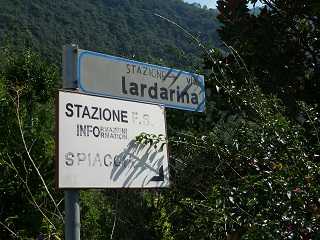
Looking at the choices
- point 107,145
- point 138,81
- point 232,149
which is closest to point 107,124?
point 107,145

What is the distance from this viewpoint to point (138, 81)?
253cm

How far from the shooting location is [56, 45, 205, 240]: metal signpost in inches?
79.8

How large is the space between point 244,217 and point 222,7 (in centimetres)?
267

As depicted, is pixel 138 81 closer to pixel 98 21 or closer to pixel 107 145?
pixel 107 145

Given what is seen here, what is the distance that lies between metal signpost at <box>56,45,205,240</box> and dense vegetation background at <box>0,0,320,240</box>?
20 centimetres

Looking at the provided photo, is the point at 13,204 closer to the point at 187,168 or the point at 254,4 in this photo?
the point at 254,4

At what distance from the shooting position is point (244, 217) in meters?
2.22

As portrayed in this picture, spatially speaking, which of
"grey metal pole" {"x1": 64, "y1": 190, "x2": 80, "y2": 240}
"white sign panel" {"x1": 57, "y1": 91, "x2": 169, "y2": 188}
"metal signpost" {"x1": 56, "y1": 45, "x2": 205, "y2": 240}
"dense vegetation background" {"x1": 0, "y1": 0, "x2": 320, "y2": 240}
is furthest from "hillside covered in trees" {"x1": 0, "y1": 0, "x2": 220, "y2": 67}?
"grey metal pole" {"x1": 64, "y1": 190, "x2": 80, "y2": 240}

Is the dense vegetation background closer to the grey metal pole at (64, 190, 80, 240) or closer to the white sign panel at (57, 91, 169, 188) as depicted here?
the white sign panel at (57, 91, 169, 188)

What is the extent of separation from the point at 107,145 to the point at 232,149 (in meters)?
0.66

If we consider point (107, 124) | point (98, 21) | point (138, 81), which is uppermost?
point (98, 21)

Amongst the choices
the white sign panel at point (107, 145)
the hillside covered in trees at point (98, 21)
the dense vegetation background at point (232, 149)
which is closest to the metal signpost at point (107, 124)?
the white sign panel at point (107, 145)

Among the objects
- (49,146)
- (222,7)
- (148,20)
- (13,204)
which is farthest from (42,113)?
(148,20)

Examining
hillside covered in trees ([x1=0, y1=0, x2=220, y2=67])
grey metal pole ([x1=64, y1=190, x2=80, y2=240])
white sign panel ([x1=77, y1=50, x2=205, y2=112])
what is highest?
hillside covered in trees ([x1=0, y1=0, x2=220, y2=67])
